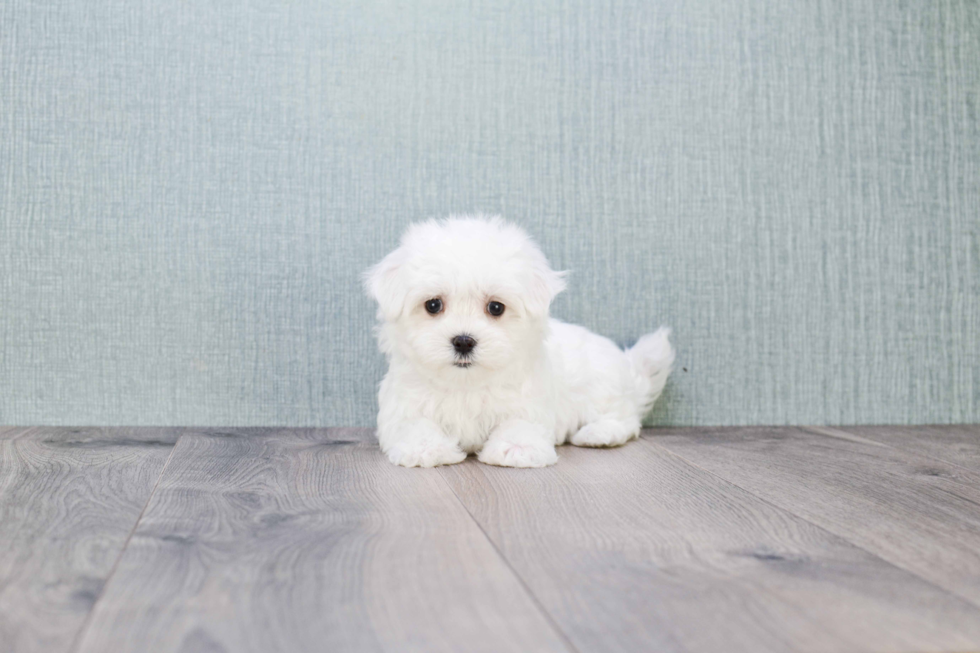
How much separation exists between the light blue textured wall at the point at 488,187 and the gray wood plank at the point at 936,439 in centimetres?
10

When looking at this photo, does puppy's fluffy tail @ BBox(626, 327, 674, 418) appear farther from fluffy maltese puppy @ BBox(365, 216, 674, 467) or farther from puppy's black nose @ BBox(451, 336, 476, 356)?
puppy's black nose @ BBox(451, 336, 476, 356)

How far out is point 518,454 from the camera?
176 centimetres

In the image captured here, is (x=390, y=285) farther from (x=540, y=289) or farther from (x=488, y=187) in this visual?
(x=488, y=187)

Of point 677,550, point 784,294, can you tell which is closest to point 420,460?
point 677,550

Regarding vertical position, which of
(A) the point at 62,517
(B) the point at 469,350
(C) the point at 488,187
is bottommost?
(A) the point at 62,517

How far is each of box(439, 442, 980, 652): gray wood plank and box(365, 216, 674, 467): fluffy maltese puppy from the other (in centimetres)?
31

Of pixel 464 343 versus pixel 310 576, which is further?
pixel 464 343

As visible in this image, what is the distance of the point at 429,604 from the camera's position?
910 mm

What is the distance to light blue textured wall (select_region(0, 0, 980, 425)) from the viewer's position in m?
2.27

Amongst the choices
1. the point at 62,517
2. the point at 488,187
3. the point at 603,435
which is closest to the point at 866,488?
the point at 603,435

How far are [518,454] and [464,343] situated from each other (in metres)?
0.28

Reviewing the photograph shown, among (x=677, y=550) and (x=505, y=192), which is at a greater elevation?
(x=505, y=192)

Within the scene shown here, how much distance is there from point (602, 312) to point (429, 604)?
161cm

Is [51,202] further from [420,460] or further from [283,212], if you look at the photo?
[420,460]
